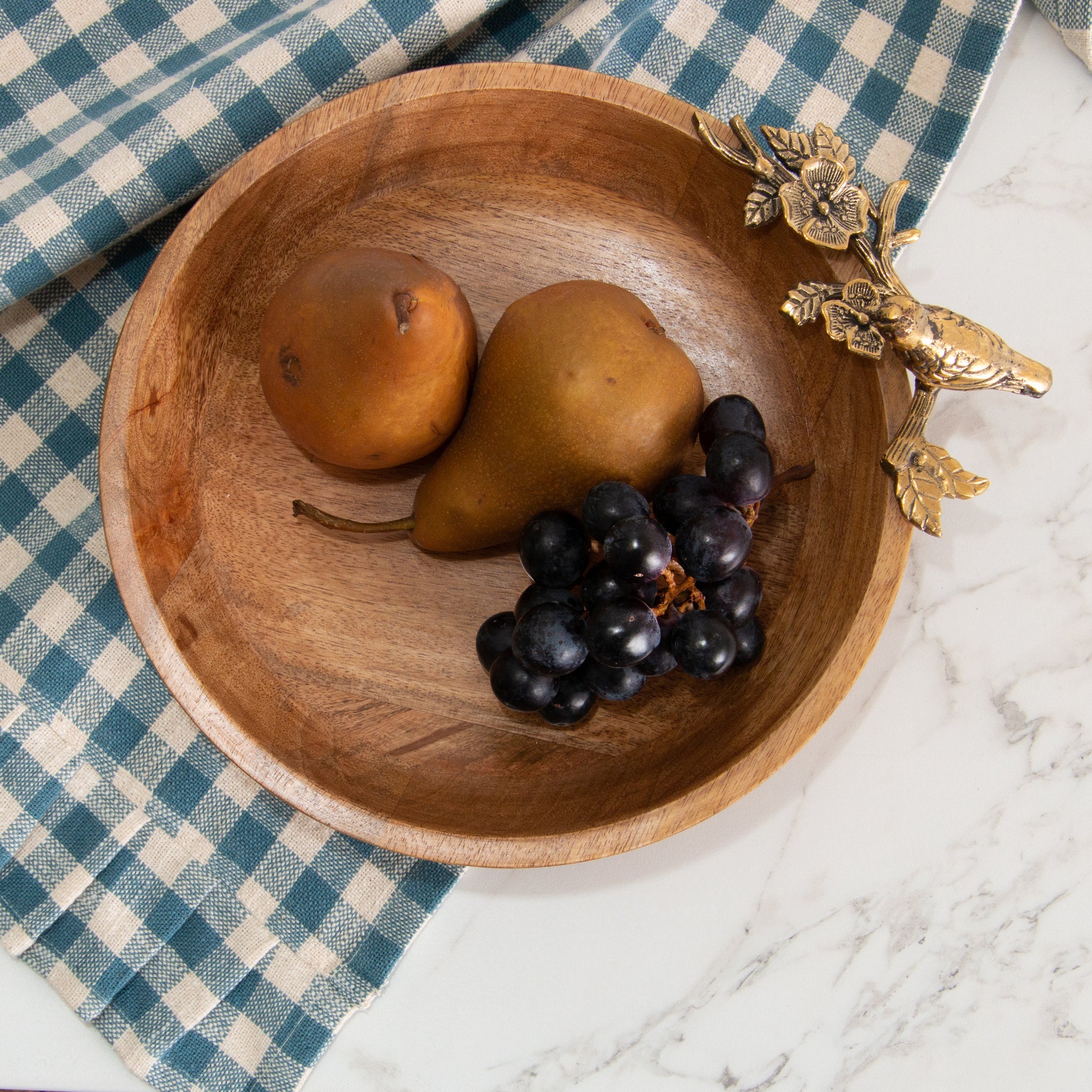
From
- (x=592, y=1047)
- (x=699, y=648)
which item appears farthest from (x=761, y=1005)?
(x=699, y=648)

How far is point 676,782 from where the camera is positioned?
23.1 inches

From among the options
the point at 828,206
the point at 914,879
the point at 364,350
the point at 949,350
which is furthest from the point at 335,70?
the point at 914,879

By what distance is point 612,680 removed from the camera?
0.55 m

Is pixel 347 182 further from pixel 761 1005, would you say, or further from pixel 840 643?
pixel 761 1005

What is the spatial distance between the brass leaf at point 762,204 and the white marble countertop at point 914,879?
171 millimetres

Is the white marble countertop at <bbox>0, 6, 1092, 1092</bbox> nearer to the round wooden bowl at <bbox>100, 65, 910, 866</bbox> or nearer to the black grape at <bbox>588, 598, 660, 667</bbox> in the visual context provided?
the round wooden bowl at <bbox>100, 65, 910, 866</bbox>

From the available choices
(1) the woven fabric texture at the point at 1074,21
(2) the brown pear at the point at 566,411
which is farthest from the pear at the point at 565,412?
(1) the woven fabric texture at the point at 1074,21

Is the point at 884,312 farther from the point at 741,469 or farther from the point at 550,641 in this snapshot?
Result: the point at 550,641

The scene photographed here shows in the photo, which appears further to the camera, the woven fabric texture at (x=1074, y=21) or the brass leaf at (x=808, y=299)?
the woven fabric texture at (x=1074, y=21)

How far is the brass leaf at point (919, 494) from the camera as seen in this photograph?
1.78ft

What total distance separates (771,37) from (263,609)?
0.58 meters

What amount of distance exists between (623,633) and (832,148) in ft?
1.13

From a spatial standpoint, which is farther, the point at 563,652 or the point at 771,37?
the point at 771,37

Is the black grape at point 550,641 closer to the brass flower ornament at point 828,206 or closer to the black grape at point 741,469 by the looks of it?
the black grape at point 741,469
